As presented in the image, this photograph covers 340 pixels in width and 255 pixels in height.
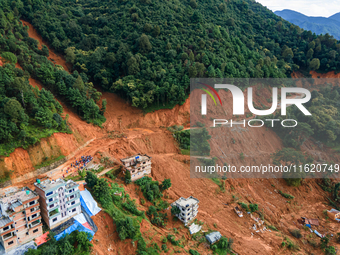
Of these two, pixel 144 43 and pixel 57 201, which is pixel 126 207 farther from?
pixel 144 43

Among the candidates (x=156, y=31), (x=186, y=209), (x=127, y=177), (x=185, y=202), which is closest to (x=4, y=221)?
(x=127, y=177)

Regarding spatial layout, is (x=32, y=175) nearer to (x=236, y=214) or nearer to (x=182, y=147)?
(x=182, y=147)

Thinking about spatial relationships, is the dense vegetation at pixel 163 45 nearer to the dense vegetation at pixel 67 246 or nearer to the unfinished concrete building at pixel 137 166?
the unfinished concrete building at pixel 137 166

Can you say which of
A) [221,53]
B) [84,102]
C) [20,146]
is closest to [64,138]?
[20,146]

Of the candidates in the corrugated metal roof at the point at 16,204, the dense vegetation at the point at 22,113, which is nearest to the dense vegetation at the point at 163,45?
the dense vegetation at the point at 22,113

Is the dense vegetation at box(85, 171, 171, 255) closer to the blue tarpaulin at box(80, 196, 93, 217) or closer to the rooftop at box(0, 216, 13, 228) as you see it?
the blue tarpaulin at box(80, 196, 93, 217)
